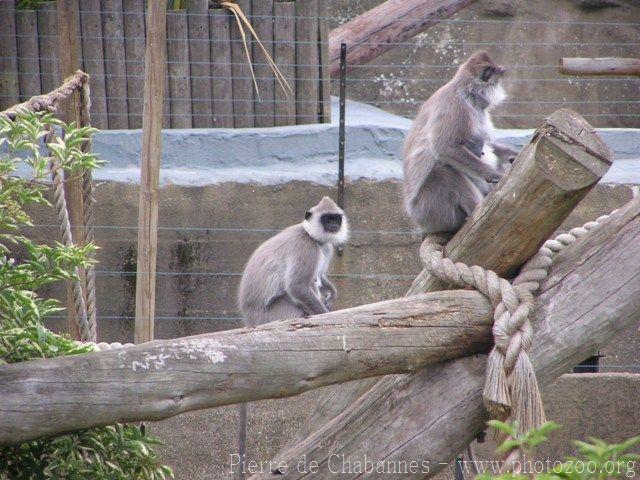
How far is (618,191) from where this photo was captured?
6887 mm

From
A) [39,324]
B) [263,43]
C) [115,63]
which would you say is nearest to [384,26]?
[263,43]

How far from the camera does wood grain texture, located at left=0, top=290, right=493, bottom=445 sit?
2666 mm

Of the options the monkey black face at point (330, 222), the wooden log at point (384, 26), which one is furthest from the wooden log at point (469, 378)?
the wooden log at point (384, 26)

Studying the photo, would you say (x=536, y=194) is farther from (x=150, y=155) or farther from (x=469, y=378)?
(x=150, y=155)

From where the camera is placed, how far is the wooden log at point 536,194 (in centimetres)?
337

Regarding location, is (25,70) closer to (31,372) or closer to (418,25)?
(418,25)

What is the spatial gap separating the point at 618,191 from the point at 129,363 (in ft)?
16.3

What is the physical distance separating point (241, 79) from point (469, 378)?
4016 millimetres

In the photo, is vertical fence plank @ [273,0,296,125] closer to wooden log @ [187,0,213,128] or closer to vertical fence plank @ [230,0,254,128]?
vertical fence plank @ [230,0,254,128]

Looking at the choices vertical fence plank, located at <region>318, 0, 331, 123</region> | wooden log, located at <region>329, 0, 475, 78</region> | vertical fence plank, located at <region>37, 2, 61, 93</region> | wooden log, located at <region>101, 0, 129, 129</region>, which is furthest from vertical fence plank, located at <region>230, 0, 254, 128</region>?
vertical fence plank, located at <region>37, 2, 61, 93</region>

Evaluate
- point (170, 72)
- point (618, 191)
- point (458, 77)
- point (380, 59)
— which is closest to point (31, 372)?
point (458, 77)

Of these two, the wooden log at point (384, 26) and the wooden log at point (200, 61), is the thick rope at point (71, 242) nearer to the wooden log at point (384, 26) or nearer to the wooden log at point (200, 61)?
the wooden log at point (200, 61)

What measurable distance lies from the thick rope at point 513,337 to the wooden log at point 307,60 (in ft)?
11.7

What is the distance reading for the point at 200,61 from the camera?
6.91m
